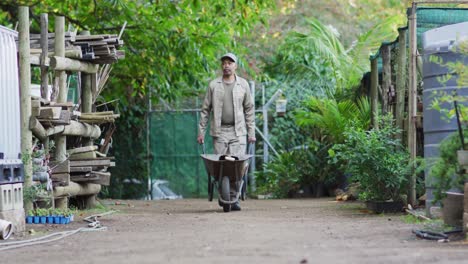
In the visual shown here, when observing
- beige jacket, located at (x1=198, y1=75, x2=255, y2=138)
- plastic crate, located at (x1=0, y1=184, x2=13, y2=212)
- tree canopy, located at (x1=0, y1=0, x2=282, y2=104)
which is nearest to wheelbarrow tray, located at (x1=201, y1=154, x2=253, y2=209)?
beige jacket, located at (x1=198, y1=75, x2=255, y2=138)

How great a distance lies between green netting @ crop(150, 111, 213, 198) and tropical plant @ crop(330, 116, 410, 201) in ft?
30.9

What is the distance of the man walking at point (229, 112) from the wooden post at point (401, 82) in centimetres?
240

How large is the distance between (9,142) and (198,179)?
11531 millimetres

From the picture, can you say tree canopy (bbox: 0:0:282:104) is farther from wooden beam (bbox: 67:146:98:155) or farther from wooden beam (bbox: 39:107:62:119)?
wooden beam (bbox: 39:107:62:119)

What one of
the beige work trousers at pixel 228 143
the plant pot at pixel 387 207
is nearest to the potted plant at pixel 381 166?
the plant pot at pixel 387 207

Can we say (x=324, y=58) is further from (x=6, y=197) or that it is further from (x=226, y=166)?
(x=6, y=197)

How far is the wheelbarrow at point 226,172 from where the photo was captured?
1374 cm

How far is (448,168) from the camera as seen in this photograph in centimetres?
937

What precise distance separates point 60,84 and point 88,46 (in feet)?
3.52

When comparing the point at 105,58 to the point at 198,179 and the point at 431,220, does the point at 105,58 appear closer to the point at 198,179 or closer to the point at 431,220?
the point at 431,220

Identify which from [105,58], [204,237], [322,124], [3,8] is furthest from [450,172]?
[3,8]

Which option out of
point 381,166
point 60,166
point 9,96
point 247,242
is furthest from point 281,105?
point 247,242

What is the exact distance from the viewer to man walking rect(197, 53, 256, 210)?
14594 millimetres

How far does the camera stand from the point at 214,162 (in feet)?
45.3
